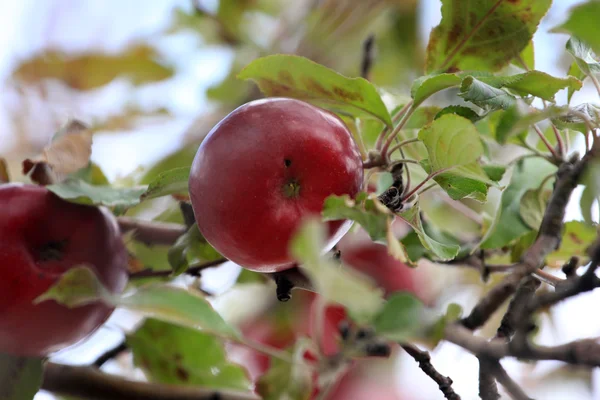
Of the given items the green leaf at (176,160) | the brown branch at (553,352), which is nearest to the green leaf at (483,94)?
the brown branch at (553,352)

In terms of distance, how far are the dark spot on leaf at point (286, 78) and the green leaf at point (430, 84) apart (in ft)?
0.39

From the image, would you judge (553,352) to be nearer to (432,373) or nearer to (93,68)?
(432,373)

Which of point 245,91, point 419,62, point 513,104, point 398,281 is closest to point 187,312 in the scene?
point 513,104

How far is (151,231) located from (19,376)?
0.22 m

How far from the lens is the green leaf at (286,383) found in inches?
24.3

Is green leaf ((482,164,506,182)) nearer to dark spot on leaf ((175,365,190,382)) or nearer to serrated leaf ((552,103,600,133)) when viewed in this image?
serrated leaf ((552,103,600,133))

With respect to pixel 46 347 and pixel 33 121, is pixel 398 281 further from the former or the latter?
pixel 33 121

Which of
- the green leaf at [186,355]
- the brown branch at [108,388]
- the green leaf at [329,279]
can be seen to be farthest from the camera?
the green leaf at [186,355]

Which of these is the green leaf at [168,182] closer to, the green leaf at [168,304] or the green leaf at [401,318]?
the green leaf at [168,304]

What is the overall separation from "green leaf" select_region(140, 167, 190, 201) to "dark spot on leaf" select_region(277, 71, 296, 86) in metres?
0.13

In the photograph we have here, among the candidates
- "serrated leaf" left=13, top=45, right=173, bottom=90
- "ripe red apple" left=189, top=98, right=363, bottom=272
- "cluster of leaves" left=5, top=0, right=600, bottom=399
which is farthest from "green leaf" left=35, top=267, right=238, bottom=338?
"serrated leaf" left=13, top=45, right=173, bottom=90

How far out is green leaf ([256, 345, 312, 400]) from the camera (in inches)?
24.3

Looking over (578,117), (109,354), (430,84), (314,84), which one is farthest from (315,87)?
(109,354)

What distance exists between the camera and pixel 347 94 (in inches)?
25.6
